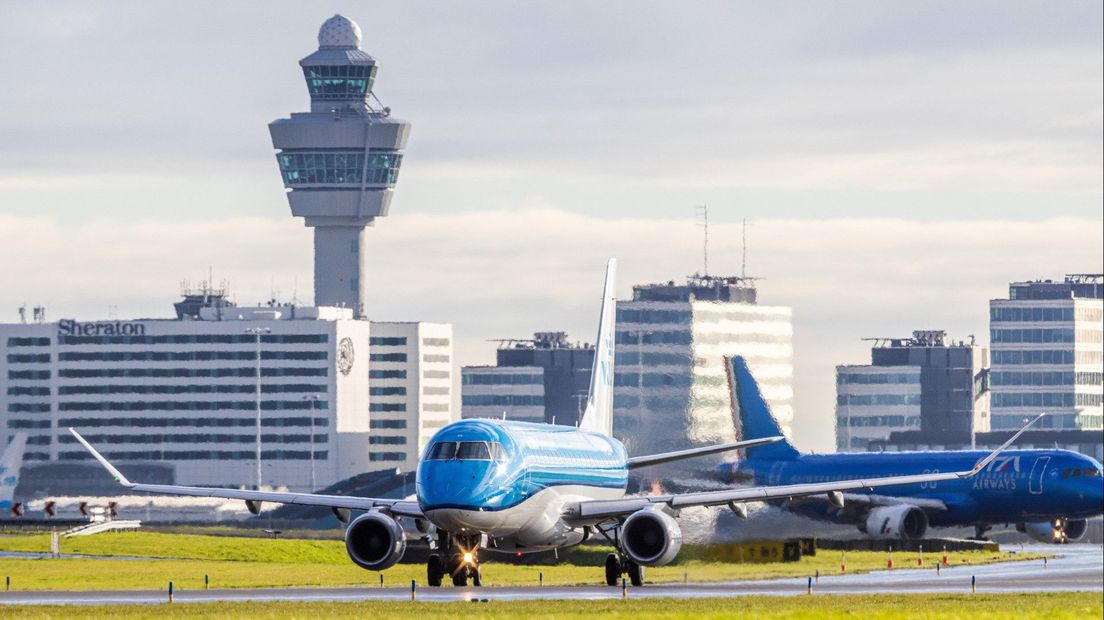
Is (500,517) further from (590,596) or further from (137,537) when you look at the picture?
(137,537)

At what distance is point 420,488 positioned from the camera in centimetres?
6906

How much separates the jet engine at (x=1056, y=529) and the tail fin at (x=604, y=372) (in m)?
36.4

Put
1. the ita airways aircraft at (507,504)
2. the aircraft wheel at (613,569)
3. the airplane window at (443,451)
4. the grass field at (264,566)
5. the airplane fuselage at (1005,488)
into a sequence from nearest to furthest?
the ita airways aircraft at (507,504) < the airplane window at (443,451) < the aircraft wheel at (613,569) < the grass field at (264,566) < the airplane fuselage at (1005,488)

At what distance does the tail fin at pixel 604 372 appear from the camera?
92.9 meters

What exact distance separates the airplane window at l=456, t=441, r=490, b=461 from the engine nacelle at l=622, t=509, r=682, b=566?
6663mm

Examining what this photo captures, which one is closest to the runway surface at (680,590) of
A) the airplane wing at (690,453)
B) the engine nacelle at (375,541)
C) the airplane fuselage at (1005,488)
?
the engine nacelle at (375,541)

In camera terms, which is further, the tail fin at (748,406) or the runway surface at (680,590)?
the tail fin at (748,406)

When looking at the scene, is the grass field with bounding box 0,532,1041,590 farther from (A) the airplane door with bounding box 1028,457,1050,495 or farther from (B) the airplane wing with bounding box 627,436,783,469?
(B) the airplane wing with bounding box 627,436,783,469

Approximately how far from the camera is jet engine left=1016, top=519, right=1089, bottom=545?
124562 millimetres

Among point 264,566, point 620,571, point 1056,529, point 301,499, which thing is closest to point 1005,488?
point 1056,529

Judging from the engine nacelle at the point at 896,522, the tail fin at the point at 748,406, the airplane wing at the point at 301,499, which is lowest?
the engine nacelle at the point at 896,522

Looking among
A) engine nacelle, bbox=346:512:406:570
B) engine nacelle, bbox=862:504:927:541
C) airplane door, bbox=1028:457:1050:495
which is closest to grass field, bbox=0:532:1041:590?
airplane door, bbox=1028:457:1050:495

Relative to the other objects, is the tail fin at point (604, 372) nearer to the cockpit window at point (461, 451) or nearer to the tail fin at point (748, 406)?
the cockpit window at point (461, 451)

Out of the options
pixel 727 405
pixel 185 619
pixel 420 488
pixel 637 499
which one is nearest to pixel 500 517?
pixel 420 488
